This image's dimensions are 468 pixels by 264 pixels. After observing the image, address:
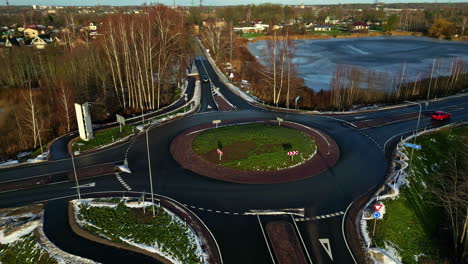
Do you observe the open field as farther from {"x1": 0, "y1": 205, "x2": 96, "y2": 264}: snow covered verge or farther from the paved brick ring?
{"x1": 0, "y1": 205, "x2": 96, "y2": 264}: snow covered verge

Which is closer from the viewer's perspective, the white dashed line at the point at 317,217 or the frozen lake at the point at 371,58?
the white dashed line at the point at 317,217

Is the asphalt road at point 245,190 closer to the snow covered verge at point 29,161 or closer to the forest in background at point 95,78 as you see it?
the snow covered verge at point 29,161

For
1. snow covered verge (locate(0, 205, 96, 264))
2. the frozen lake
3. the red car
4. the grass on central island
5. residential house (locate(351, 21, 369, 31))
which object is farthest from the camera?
residential house (locate(351, 21, 369, 31))

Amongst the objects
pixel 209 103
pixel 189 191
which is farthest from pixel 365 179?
pixel 209 103

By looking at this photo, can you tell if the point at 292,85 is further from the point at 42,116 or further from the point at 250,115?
the point at 42,116

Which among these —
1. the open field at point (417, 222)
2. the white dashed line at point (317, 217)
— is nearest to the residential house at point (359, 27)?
the open field at point (417, 222)

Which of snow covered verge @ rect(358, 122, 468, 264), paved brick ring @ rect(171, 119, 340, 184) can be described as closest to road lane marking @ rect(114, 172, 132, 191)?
paved brick ring @ rect(171, 119, 340, 184)
